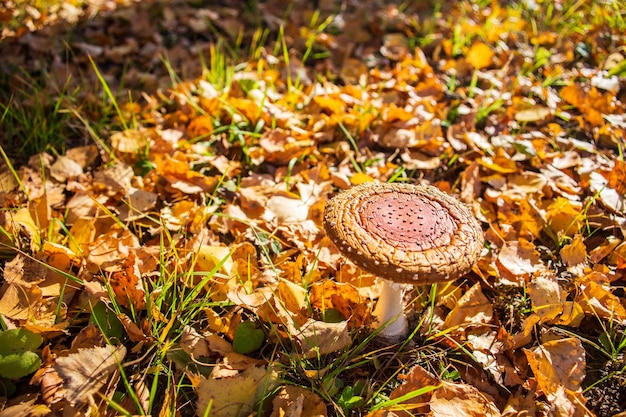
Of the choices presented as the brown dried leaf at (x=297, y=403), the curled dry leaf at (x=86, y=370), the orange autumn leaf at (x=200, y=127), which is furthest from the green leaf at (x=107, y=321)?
the orange autumn leaf at (x=200, y=127)

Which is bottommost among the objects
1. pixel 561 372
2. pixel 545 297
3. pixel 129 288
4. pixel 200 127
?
pixel 561 372

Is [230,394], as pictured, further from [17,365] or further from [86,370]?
[17,365]

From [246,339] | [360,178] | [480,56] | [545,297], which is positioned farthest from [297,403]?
[480,56]

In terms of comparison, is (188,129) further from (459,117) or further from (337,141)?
(459,117)

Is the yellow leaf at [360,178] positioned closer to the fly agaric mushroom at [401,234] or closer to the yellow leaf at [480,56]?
the fly agaric mushroom at [401,234]

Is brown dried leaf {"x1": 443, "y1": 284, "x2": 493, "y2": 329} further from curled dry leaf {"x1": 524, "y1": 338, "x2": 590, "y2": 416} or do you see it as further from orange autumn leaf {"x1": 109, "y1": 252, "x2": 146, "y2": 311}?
orange autumn leaf {"x1": 109, "y1": 252, "x2": 146, "y2": 311}

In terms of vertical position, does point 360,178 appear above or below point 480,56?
below

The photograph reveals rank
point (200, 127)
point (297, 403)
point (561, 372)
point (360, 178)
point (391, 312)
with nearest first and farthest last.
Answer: point (297, 403), point (561, 372), point (391, 312), point (360, 178), point (200, 127)
